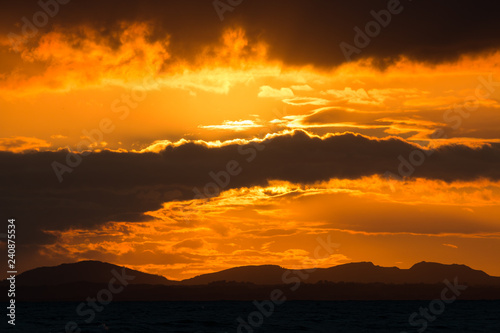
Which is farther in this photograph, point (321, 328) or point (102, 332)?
point (321, 328)

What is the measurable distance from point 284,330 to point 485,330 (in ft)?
125

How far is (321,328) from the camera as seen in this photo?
126m

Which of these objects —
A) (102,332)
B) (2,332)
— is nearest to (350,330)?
(102,332)

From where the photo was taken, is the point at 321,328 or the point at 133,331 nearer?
the point at 133,331

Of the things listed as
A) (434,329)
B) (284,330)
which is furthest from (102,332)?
(434,329)

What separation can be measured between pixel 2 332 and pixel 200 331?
116 feet

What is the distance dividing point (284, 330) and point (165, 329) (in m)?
23.2

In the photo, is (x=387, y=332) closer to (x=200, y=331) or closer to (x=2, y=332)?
(x=200, y=331)

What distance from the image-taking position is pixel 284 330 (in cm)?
12231

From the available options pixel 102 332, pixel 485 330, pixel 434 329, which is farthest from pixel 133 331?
pixel 485 330

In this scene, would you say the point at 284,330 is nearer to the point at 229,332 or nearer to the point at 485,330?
the point at 229,332

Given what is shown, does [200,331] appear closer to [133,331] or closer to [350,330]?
[133,331]

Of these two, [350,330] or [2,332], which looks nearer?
[2,332]

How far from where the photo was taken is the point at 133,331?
117 m
